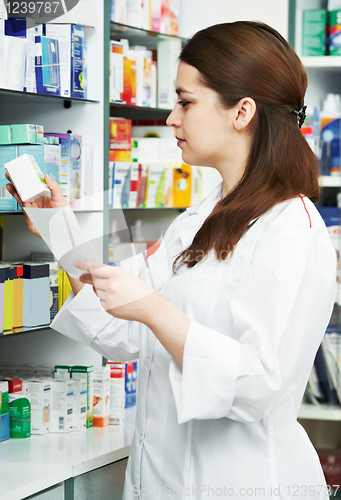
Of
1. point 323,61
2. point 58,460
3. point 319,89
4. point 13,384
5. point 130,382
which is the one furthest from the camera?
point 319,89

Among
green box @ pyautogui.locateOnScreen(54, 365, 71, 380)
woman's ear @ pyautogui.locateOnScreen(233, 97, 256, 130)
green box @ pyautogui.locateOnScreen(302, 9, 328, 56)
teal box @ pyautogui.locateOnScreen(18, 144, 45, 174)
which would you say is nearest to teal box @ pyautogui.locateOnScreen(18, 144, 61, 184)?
teal box @ pyautogui.locateOnScreen(18, 144, 45, 174)

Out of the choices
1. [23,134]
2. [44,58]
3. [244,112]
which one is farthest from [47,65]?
[244,112]

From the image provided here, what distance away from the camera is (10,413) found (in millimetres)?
1866

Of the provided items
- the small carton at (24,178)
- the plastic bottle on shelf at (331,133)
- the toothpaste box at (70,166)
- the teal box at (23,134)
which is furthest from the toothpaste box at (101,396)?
the plastic bottle on shelf at (331,133)

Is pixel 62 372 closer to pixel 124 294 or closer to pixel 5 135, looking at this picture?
pixel 5 135

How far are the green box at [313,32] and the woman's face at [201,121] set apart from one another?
171 centimetres

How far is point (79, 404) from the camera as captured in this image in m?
1.97

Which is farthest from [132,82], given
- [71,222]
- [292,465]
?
[292,465]

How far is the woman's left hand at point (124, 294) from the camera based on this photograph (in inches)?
38.6

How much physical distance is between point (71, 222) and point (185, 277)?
0.27m

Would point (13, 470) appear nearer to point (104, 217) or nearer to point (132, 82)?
point (104, 217)

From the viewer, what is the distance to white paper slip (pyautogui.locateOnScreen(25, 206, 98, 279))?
44.4 inches

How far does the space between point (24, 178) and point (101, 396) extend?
1.02 meters

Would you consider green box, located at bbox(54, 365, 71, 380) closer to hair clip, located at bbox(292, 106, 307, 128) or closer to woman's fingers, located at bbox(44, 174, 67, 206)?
woman's fingers, located at bbox(44, 174, 67, 206)
